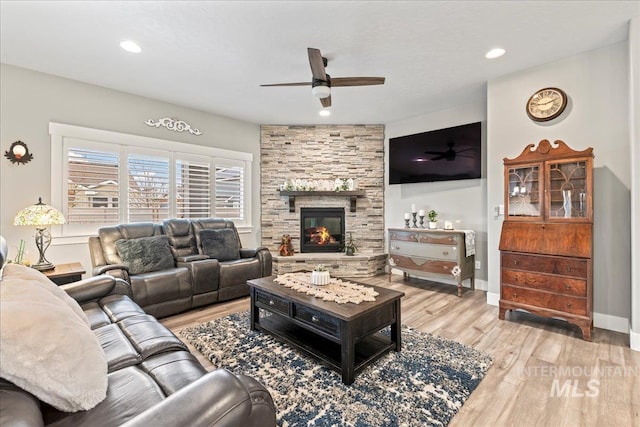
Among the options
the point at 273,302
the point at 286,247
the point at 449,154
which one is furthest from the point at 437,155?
the point at 273,302

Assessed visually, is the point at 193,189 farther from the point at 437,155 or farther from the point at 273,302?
the point at 437,155

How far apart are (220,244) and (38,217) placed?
1892mm

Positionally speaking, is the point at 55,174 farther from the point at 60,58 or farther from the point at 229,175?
the point at 229,175

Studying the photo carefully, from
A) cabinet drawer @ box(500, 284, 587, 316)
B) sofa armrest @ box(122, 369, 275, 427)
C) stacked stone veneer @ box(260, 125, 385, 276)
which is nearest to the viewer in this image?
sofa armrest @ box(122, 369, 275, 427)

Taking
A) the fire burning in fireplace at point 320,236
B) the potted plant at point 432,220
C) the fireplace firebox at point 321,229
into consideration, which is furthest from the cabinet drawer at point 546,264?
the fire burning in fireplace at point 320,236

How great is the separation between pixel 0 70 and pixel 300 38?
332 centimetres

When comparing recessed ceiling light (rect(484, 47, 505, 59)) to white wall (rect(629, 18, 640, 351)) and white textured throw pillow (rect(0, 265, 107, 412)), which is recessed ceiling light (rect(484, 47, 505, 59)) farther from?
white textured throw pillow (rect(0, 265, 107, 412))

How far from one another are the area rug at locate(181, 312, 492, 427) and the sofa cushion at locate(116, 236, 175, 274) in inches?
41.0

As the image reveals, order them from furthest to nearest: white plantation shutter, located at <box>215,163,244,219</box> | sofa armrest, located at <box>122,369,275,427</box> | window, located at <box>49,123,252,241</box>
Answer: white plantation shutter, located at <box>215,163,244,219</box>
window, located at <box>49,123,252,241</box>
sofa armrest, located at <box>122,369,275,427</box>

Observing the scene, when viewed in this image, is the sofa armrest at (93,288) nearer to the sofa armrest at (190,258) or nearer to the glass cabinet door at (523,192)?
the sofa armrest at (190,258)

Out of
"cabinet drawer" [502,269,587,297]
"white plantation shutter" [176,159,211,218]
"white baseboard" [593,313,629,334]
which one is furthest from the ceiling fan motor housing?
"white baseboard" [593,313,629,334]

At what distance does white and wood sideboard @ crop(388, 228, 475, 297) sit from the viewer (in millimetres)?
4008

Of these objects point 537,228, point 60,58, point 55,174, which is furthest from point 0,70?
point 537,228

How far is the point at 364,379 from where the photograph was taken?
2018 millimetres
